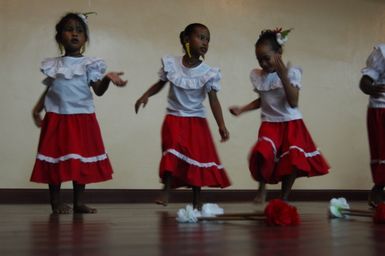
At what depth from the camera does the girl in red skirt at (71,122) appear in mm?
2928

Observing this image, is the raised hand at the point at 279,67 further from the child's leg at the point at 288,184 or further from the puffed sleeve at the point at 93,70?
the puffed sleeve at the point at 93,70

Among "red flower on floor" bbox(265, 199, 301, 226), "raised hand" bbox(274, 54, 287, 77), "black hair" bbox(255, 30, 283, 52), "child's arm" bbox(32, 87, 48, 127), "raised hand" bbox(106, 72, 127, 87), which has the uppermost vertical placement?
"black hair" bbox(255, 30, 283, 52)

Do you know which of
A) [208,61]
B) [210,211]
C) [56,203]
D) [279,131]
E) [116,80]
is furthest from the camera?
[208,61]

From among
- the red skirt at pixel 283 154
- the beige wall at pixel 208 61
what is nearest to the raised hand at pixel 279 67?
the red skirt at pixel 283 154

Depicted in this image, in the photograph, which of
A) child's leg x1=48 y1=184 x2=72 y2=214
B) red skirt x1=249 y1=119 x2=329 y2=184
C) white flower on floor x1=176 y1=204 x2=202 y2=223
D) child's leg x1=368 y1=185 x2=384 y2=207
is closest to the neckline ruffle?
red skirt x1=249 y1=119 x2=329 y2=184

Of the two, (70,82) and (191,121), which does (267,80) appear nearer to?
(191,121)

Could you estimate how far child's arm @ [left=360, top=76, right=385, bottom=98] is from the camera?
354 cm

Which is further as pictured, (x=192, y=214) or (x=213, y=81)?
(x=213, y=81)

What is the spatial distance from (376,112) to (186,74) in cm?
126

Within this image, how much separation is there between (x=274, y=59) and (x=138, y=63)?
1.48m

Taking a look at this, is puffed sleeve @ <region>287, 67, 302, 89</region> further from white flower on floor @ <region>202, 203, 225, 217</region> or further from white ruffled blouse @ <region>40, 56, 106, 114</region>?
white flower on floor @ <region>202, 203, 225, 217</region>

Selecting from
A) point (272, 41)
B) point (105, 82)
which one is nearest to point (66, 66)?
point (105, 82)

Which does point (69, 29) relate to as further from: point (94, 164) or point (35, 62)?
point (35, 62)

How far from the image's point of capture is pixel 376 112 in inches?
145
